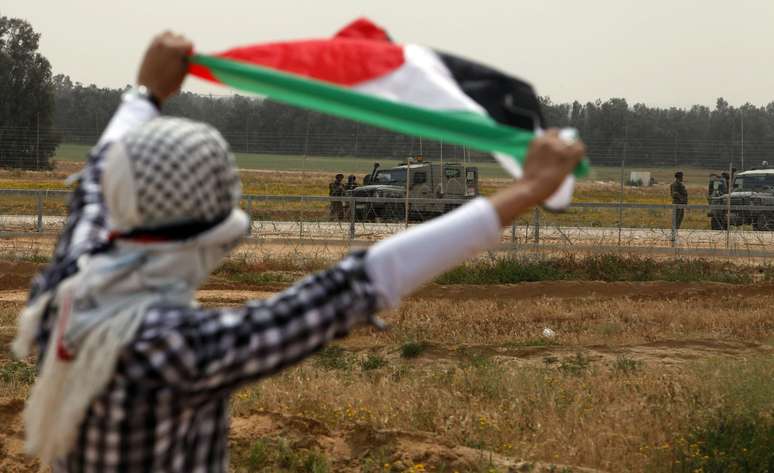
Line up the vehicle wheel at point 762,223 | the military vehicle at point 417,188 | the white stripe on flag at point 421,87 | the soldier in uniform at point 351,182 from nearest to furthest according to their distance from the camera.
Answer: the white stripe on flag at point 421,87
the military vehicle at point 417,188
the vehicle wheel at point 762,223
the soldier in uniform at point 351,182

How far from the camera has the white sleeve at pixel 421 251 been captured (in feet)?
6.63

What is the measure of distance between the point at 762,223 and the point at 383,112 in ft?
73.0

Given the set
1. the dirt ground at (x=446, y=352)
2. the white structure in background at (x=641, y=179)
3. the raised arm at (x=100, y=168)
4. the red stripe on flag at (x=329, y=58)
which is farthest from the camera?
the white structure in background at (x=641, y=179)

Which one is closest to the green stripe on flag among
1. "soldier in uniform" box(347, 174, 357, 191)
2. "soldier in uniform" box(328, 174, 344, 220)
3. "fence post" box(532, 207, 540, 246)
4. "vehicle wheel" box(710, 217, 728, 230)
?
"fence post" box(532, 207, 540, 246)

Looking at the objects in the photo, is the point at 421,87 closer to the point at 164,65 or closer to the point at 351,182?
the point at 164,65

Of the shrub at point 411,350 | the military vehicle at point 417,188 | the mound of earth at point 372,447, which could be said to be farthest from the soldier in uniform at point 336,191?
the mound of earth at point 372,447

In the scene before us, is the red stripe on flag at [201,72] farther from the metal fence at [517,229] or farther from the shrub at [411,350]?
the metal fence at [517,229]

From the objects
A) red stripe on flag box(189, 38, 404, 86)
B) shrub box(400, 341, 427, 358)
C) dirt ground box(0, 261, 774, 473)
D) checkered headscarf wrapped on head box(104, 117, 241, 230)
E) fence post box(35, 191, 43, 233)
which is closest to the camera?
checkered headscarf wrapped on head box(104, 117, 241, 230)

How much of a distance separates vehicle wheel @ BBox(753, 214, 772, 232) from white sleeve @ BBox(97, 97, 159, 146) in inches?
857

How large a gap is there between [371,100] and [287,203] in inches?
949

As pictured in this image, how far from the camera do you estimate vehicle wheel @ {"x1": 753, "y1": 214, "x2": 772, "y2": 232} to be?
2306 centimetres

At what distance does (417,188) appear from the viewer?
1015 inches

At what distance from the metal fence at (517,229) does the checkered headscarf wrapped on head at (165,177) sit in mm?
17961

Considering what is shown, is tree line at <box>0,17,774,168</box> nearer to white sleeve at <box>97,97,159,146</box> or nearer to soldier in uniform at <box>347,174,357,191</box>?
soldier in uniform at <box>347,174,357,191</box>
